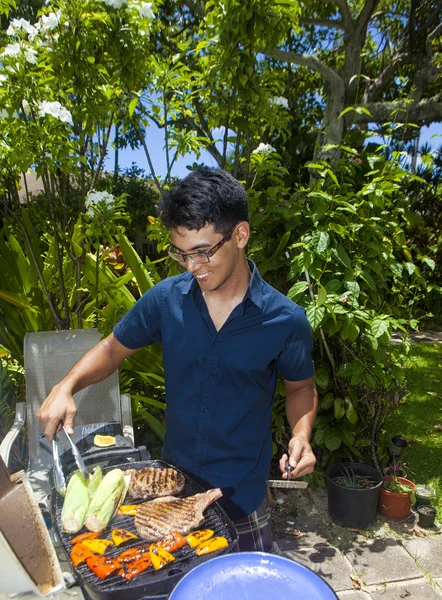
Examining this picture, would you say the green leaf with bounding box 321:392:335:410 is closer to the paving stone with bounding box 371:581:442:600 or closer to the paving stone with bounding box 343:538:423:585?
the paving stone with bounding box 343:538:423:585

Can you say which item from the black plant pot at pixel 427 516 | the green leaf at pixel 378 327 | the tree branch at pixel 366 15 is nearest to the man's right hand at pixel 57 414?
the green leaf at pixel 378 327

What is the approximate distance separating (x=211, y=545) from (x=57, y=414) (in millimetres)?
709

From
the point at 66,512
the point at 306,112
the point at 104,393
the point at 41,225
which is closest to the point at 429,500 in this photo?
the point at 104,393

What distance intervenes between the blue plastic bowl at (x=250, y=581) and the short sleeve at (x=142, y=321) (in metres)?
1.02

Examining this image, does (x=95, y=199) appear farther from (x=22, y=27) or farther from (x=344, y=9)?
(x=344, y=9)

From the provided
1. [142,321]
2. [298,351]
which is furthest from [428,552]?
[142,321]

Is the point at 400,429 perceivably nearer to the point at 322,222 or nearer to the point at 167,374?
the point at 322,222

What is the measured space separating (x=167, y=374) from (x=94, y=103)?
6.04 feet

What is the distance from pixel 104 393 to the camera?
10.5 ft

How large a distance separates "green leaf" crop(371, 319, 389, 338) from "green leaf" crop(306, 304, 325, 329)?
358 mm

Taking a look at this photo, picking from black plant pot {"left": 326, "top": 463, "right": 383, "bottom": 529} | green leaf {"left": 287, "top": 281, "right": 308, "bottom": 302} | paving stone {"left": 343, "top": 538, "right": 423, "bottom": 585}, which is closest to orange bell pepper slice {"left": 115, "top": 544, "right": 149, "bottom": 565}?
green leaf {"left": 287, "top": 281, "right": 308, "bottom": 302}

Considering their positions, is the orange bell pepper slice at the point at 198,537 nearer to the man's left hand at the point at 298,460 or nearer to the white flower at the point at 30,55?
the man's left hand at the point at 298,460

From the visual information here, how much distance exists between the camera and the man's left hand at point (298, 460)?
1643 mm

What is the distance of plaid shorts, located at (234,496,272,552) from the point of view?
187 centimetres
